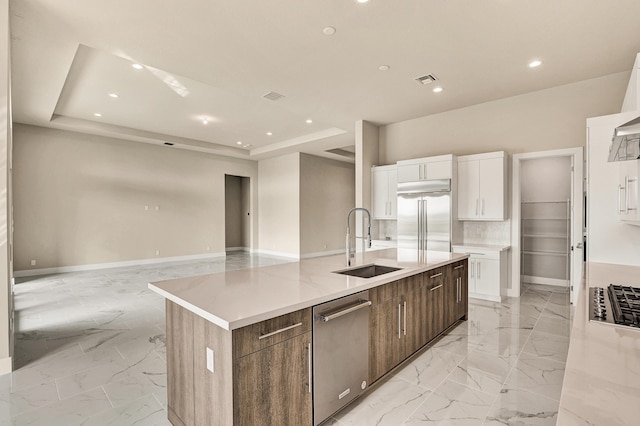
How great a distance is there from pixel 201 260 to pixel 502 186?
299 inches

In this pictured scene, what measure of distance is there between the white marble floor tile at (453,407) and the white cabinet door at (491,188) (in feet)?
10.5

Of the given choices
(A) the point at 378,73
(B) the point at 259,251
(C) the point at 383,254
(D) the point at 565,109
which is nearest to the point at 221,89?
(A) the point at 378,73

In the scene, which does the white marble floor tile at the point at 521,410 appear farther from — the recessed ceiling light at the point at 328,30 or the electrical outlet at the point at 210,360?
the recessed ceiling light at the point at 328,30

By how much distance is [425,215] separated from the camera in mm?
5285

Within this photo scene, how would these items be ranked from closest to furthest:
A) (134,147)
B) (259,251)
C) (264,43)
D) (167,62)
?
1. (264,43)
2. (167,62)
3. (134,147)
4. (259,251)

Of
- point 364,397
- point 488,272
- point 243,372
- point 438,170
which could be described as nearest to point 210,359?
point 243,372

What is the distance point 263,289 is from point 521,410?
1876mm

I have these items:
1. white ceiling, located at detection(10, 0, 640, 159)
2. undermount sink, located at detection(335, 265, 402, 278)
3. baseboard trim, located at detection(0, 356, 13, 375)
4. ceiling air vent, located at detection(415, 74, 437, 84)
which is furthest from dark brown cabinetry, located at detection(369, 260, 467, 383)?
baseboard trim, located at detection(0, 356, 13, 375)

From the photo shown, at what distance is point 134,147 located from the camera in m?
8.03

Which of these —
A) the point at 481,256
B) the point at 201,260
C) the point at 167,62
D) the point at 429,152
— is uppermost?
the point at 167,62

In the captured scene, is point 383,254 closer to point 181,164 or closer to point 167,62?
point 167,62

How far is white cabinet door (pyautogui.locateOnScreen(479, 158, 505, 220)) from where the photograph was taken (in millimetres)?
4809

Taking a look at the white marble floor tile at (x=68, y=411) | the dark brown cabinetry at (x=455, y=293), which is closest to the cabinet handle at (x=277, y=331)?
the white marble floor tile at (x=68, y=411)

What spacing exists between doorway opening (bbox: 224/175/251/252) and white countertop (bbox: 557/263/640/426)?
1048cm
